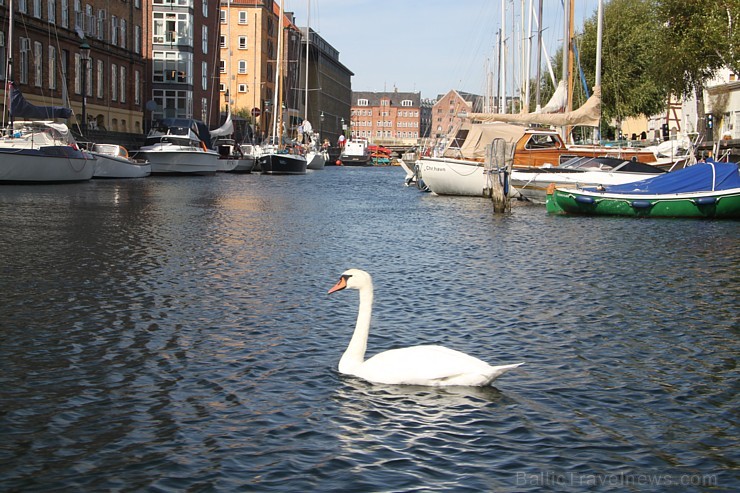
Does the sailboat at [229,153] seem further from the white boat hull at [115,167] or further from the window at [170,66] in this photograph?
the white boat hull at [115,167]

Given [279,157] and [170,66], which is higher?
[170,66]

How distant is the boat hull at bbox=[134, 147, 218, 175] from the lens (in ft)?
183

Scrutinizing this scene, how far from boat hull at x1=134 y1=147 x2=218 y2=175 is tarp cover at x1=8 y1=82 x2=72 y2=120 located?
11.7 metres

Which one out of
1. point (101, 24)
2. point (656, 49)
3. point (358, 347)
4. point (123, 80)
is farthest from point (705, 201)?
point (123, 80)

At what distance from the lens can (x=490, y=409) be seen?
8.05 metres

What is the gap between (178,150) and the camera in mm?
56094

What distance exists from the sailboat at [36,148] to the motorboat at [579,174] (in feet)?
61.8

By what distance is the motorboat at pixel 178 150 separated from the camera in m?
55.9

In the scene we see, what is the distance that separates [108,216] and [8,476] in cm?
2011

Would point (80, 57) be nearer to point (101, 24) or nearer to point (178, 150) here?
point (178, 150)

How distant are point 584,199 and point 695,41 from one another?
21664mm

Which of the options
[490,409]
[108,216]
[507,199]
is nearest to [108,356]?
[490,409]

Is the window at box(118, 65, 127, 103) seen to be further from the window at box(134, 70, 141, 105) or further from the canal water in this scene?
the canal water

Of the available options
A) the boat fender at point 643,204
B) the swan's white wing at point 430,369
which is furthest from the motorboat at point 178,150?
the swan's white wing at point 430,369
